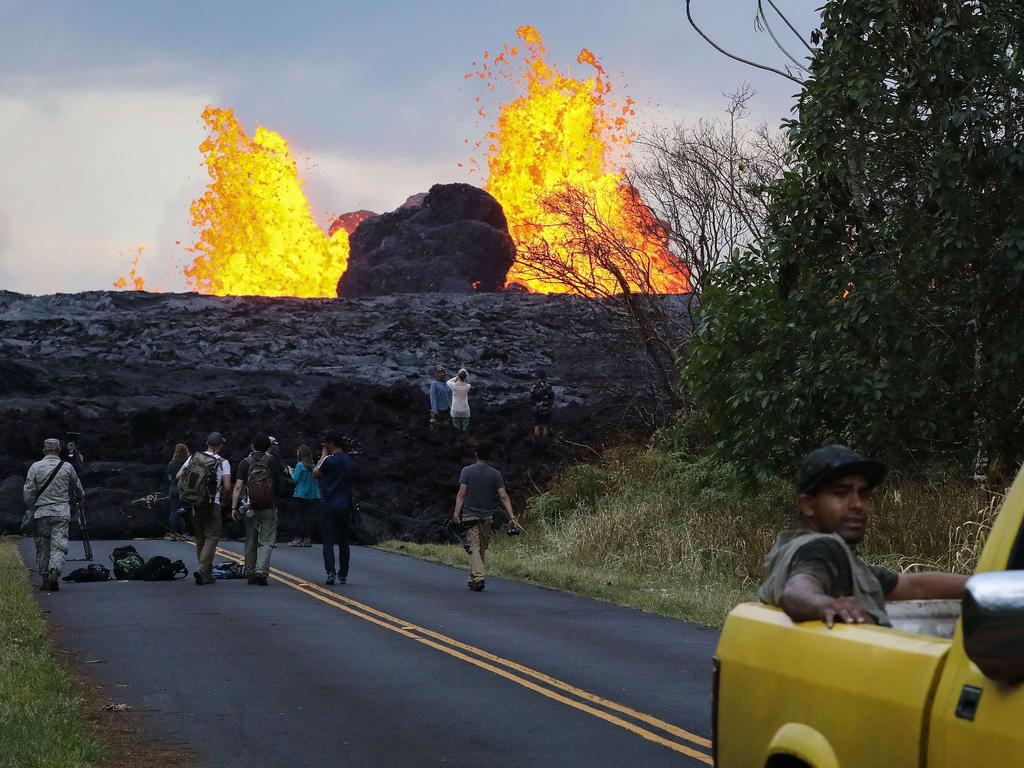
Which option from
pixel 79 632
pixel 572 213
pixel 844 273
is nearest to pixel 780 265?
pixel 844 273

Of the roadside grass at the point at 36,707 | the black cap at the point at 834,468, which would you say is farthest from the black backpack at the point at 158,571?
the black cap at the point at 834,468

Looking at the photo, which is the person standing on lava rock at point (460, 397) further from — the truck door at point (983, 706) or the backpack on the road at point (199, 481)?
the truck door at point (983, 706)

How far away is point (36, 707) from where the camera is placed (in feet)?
31.2

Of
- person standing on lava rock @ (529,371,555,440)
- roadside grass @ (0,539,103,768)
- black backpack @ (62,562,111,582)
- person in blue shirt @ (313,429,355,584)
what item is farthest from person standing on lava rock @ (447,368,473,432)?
roadside grass @ (0,539,103,768)

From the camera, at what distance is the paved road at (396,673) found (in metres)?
8.83

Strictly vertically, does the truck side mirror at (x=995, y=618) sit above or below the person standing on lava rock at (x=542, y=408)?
below

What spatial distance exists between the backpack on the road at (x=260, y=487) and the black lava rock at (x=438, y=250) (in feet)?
158

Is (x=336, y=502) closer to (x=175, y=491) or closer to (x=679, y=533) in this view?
(x=679, y=533)

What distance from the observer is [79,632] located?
570 inches

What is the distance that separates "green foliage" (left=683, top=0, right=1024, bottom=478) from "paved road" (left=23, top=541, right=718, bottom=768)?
3.90 meters

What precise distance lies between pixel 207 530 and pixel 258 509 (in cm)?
90

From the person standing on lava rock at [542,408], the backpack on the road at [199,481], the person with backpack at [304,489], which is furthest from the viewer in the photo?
the person standing on lava rock at [542,408]

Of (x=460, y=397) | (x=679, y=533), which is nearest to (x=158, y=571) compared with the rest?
(x=679, y=533)

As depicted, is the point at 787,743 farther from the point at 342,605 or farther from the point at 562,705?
the point at 342,605
